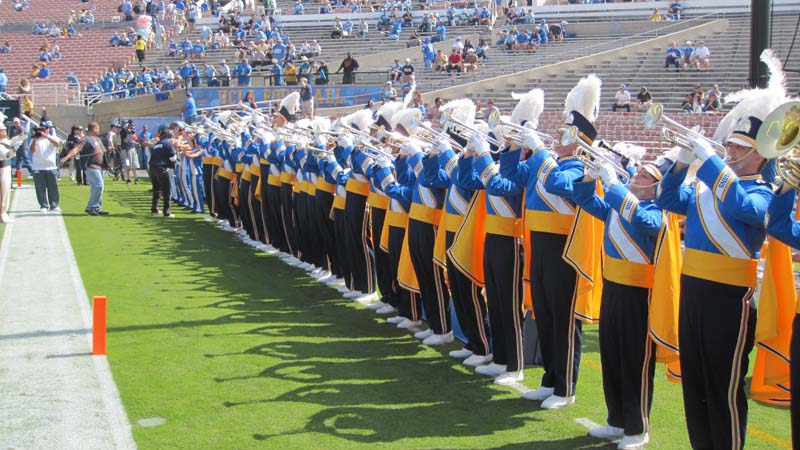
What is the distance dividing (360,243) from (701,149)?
5.98 m

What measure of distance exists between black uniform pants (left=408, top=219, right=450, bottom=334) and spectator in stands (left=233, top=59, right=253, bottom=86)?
77.0 feet

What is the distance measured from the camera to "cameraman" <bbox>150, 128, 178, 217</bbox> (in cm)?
1806

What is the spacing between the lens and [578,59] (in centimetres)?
2903

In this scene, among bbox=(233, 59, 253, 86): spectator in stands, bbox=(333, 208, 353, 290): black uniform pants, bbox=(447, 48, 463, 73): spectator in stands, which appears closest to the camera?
bbox=(333, 208, 353, 290): black uniform pants

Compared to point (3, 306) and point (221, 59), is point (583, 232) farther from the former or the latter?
point (221, 59)

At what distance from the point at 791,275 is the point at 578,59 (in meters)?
25.0

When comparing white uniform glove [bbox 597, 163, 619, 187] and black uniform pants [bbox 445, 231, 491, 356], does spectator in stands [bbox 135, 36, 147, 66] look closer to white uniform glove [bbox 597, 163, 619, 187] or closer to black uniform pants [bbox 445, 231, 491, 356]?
black uniform pants [bbox 445, 231, 491, 356]

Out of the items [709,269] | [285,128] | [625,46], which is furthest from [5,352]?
[625,46]

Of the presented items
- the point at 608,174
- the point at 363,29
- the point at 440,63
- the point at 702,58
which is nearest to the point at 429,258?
the point at 608,174

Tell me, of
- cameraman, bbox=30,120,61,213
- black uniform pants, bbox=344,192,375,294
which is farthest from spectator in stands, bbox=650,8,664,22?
black uniform pants, bbox=344,192,375,294

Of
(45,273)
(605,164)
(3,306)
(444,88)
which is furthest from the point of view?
(444,88)

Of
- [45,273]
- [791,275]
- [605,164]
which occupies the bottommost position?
[45,273]

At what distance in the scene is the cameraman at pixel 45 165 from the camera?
1769 cm

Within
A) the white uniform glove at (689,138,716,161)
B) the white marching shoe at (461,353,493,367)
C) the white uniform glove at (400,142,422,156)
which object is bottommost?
the white marching shoe at (461,353,493,367)
